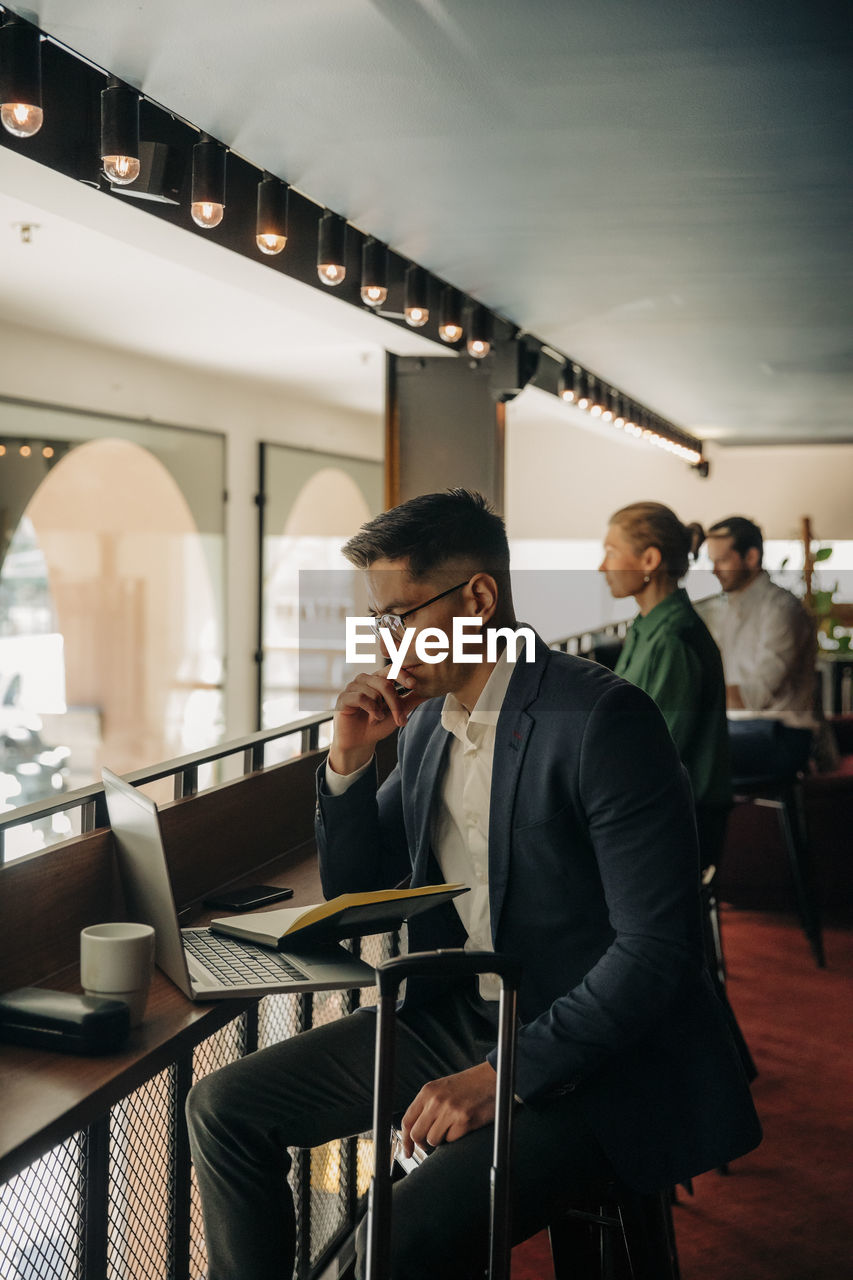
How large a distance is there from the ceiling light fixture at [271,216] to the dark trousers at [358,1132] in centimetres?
189

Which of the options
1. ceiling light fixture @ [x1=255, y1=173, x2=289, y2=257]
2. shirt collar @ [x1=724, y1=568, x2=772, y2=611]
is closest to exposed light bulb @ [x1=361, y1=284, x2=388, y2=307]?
ceiling light fixture @ [x1=255, y1=173, x2=289, y2=257]

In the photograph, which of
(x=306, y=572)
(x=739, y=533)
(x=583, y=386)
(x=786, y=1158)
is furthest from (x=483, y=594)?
(x=306, y=572)

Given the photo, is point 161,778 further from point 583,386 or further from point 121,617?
point 121,617

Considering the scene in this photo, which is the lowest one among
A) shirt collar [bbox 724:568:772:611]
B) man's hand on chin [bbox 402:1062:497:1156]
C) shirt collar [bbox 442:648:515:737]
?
man's hand on chin [bbox 402:1062:497:1156]

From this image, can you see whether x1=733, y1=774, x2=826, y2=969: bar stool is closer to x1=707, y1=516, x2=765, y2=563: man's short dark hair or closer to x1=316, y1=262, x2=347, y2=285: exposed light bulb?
x1=707, y1=516, x2=765, y2=563: man's short dark hair

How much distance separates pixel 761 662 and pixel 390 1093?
3.49 metres

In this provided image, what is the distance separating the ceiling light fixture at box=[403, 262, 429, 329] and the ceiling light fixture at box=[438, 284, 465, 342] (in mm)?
193

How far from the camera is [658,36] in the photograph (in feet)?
7.22

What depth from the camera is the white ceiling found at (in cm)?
218

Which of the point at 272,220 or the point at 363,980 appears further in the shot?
the point at 272,220

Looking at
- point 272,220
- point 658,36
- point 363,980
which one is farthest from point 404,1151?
point 272,220

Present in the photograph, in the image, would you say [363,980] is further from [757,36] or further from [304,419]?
[304,419]

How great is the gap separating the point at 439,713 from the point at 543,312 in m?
3.46

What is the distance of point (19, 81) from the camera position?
2145 millimetres
